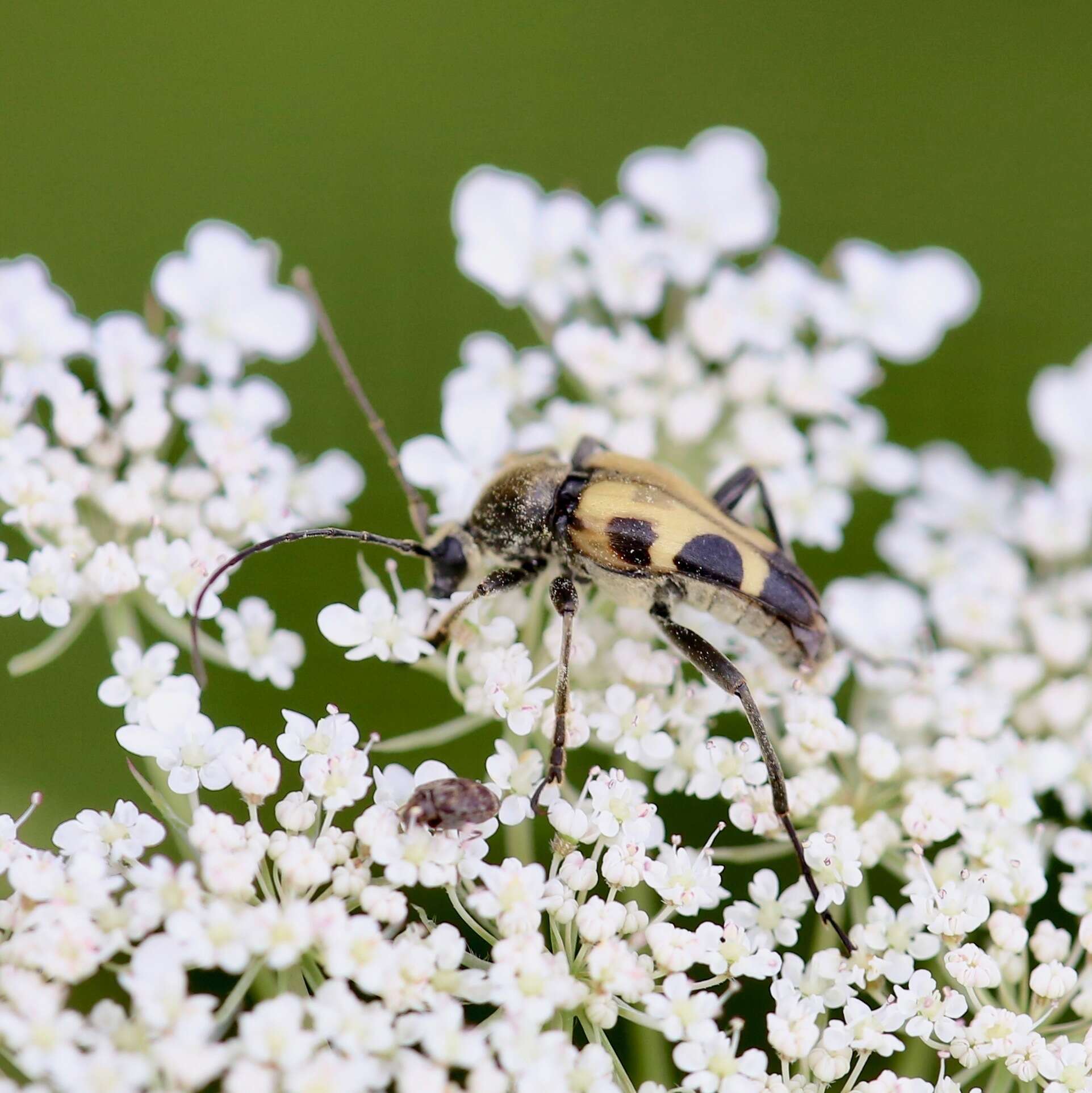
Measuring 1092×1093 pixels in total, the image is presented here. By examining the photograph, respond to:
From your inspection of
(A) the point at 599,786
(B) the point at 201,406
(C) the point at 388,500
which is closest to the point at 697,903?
(A) the point at 599,786

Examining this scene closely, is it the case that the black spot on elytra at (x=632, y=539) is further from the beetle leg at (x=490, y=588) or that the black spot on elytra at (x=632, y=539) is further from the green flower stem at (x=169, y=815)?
the green flower stem at (x=169, y=815)

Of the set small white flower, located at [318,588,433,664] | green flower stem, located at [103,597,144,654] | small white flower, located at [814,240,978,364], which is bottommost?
green flower stem, located at [103,597,144,654]

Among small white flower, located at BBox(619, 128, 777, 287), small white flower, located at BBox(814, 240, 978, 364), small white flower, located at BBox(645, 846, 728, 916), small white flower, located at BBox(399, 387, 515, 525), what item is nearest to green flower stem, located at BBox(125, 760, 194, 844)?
small white flower, located at BBox(645, 846, 728, 916)

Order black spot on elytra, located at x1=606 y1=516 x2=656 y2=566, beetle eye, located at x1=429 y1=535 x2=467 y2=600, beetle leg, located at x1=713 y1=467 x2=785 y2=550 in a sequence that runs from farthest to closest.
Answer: beetle leg, located at x1=713 y1=467 x2=785 y2=550 < beetle eye, located at x1=429 y1=535 x2=467 y2=600 < black spot on elytra, located at x1=606 y1=516 x2=656 y2=566

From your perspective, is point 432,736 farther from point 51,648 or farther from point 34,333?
point 34,333

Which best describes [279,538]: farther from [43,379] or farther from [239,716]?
[43,379]

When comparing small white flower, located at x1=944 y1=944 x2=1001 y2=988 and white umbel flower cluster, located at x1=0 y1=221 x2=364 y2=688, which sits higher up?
white umbel flower cluster, located at x1=0 y1=221 x2=364 y2=688

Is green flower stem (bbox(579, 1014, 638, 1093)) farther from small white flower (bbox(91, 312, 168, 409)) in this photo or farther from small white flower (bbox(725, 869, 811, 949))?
small white flower (bbox(91, 312, 168, 409))

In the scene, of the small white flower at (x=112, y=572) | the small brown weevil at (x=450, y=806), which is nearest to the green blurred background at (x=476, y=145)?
the small white flower at (x=112, y=572)

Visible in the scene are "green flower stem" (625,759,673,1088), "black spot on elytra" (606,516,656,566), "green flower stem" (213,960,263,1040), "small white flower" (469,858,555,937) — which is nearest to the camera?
"green flower stem" (213,960,263,1040)
